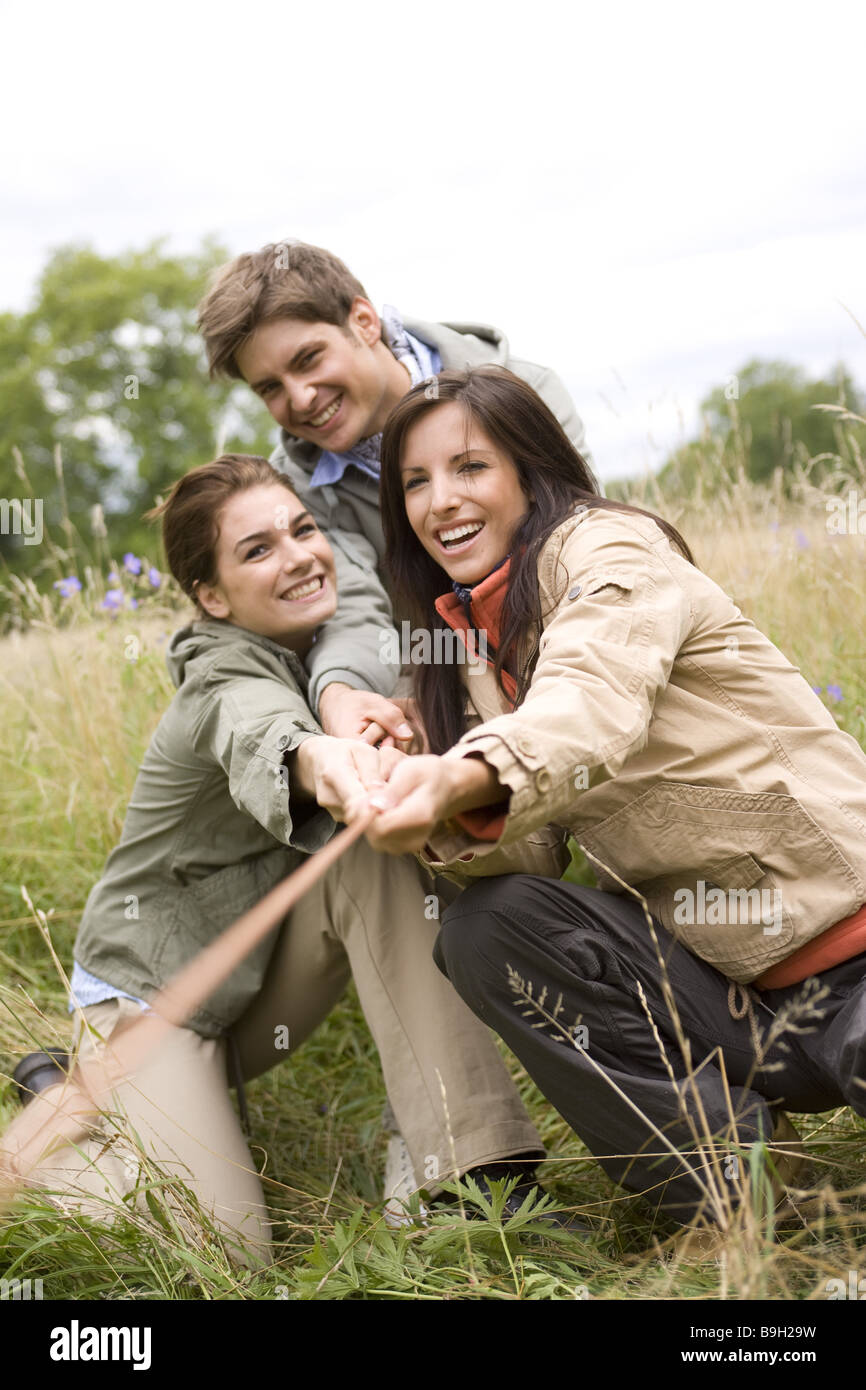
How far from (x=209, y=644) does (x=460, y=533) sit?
0.74 metres

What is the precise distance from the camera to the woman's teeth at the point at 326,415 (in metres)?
3.38

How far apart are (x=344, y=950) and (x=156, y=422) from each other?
86.7ft

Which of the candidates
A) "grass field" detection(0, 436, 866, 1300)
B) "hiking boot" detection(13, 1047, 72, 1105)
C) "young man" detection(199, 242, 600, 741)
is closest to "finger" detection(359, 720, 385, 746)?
"young man" detection(199, 242, 600, 741)

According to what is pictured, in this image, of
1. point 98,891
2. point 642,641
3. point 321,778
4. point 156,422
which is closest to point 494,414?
point 642,641

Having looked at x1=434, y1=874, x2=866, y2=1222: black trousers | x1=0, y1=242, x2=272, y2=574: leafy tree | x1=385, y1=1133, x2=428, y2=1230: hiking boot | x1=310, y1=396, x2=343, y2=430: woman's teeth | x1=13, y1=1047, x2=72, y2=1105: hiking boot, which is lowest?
x1=385, y1=1133, x2=428, y2=1230: hiking boot

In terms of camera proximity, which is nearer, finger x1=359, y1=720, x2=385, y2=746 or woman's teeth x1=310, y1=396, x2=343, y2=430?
finger x1=359, y1=720, x2=385, y2=746

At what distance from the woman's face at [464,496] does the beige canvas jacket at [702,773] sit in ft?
0.57

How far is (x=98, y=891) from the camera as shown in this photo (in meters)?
3.03

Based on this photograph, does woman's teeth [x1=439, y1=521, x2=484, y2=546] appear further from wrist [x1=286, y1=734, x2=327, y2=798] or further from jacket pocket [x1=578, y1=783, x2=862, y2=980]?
jacket pocket [x1=578, y1=783, x2=862, y2=980]

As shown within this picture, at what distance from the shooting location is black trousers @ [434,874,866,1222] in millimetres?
2221

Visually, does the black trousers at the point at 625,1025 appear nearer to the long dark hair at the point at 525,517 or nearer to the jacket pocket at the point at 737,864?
the jacket pocket at the point at 737,864

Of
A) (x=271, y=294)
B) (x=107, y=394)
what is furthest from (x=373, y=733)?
(x=107, y=394)

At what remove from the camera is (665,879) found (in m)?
2.36
